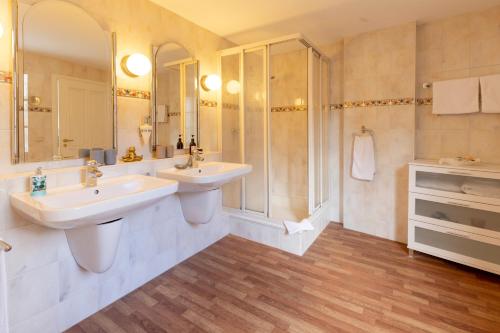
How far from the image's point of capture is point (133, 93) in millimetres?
2111

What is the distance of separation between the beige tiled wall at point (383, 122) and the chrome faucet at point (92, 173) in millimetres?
2632

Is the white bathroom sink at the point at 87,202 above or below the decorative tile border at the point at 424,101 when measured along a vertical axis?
below

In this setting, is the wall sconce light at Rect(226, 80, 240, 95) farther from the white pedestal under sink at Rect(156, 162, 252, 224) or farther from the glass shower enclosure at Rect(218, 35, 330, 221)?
the white pedestal under sink at Rect(156, 162, 252, 224)

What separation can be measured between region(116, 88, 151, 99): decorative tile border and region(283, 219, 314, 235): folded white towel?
177 centimetres

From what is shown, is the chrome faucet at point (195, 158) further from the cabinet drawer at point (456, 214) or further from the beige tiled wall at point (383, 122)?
the cabinet drawer at point (456, 214)

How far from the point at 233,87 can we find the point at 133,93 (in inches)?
46.5

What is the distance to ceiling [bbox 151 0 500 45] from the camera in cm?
229

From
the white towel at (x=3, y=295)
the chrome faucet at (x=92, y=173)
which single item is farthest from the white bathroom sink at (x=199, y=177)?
the white towel at (x=3, y=295)

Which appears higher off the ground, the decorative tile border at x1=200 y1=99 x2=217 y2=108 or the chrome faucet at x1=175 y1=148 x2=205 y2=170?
the decorative tile border at x1=200 y1=99 x2=217 y2=108

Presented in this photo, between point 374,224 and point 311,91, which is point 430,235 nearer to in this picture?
point 374,224

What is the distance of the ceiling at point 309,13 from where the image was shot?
90.0 inches

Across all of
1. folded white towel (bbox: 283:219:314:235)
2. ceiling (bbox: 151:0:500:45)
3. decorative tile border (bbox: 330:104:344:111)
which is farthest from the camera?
decorative tile border (bbox: 330:104:344:111)

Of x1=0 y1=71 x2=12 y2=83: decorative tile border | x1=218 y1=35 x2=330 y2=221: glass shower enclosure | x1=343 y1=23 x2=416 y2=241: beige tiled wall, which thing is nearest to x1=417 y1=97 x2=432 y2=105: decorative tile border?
x1=343 y1=23 x2=416 y2=241: beige tiled wall

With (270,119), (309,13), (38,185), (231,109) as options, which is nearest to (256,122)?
(270,119)
